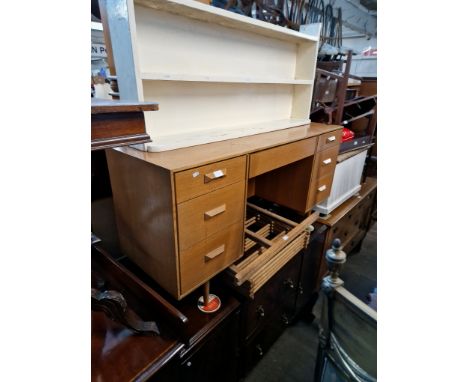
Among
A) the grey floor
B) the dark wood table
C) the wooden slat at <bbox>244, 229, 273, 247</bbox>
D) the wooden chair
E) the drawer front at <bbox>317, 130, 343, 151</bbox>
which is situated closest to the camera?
the dark wood table

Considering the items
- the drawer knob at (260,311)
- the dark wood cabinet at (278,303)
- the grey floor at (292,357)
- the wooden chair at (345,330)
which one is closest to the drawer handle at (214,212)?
the wooden chair at (345,330)

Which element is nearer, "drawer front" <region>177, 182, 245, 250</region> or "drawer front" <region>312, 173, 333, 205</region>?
"drawer front" <region>177, 182, 245, 250</region>

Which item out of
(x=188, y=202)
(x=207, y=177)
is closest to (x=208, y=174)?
(x=207, y=177)

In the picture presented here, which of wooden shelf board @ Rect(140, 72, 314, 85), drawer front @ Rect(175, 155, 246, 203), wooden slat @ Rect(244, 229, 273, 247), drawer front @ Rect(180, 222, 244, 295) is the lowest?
wooden slat @ Rect(244, 229, 273, 247)

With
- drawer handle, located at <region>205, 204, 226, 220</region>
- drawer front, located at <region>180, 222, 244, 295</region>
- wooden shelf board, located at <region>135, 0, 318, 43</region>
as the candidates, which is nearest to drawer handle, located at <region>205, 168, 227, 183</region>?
drawer handle, located at <region>205, 204, 226, 220</region>

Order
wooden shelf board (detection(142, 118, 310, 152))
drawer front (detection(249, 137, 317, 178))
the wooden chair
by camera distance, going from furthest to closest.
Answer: drawer front (detection(249, 137, 317, 178)) < wooden shelf board (detection(142, 118, 310, 152)) < the wooden chair

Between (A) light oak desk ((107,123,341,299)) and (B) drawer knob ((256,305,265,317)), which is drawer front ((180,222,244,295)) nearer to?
(A) light oak desk ((107,123,341,299))

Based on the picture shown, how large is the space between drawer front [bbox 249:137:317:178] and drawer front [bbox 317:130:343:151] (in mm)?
70

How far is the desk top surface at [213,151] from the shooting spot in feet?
2.76

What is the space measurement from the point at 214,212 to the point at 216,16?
809 mm

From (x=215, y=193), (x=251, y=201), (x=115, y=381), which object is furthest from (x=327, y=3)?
(x=115, y=381)

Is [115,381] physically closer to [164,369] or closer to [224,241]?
[164,369]

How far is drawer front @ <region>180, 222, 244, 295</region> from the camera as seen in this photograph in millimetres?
942
